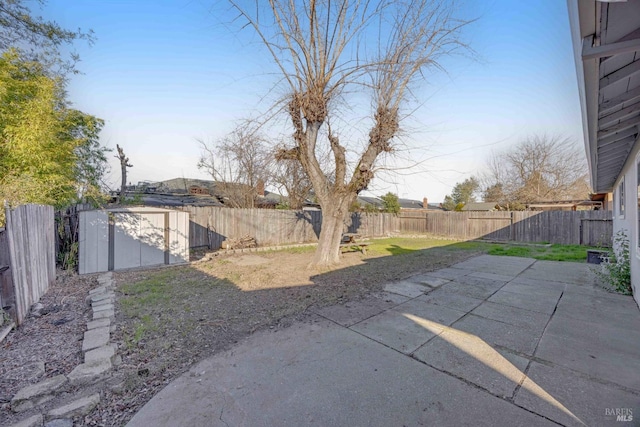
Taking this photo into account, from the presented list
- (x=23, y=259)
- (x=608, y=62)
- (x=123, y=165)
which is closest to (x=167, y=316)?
(x=23, y=259)

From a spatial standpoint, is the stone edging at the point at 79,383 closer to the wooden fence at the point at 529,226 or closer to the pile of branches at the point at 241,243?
the pile of branches at the point at 241,243

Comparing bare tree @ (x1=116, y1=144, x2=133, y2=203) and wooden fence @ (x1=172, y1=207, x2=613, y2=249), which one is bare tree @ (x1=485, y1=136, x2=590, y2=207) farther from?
bare tree @ (x1=116, y1=144, x2=133, y2=203)

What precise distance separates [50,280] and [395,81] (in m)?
8.76

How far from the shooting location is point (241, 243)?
998 cm

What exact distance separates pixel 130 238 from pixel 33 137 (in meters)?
2.81

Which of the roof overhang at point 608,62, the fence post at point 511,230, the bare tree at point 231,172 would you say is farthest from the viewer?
the bare tree at point 231,172

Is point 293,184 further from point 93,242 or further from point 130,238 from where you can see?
point 93,242

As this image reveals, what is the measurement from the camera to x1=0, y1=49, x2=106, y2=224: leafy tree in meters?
4.71

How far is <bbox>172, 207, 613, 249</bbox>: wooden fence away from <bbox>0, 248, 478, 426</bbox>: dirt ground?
9.85 ft

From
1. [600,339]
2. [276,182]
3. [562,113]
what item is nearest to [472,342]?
[600,339]

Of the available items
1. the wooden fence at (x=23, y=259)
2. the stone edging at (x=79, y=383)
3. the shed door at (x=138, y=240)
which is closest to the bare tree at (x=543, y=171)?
the shed door at (x=138, y=240)

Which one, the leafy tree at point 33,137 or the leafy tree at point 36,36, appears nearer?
the leafy tree at point 33,137

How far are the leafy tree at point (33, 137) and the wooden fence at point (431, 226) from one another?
3669mm

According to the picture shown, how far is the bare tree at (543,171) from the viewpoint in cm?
2147
